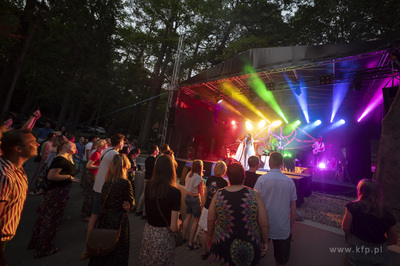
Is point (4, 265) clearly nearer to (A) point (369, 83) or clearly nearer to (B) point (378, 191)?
(B) point (378, 191)

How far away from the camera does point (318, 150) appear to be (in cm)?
1238

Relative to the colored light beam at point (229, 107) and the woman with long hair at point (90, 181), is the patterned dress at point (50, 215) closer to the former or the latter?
the woman with long hair at point (90, 181)

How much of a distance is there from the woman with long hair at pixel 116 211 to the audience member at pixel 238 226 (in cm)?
116

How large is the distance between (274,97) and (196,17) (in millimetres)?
11185

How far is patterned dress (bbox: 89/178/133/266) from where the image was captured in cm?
224

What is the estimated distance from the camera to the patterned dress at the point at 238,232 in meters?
1.86

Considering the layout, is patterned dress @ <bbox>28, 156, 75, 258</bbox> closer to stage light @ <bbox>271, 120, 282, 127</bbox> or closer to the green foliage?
the green foliage

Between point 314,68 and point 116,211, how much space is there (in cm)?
846

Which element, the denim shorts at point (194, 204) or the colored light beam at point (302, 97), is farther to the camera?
the colored light beam at point (302, 97)

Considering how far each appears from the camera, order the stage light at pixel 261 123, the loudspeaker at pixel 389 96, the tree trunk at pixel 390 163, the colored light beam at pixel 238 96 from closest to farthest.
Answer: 1. the tree trunk at pixel 390 163
2. the loudspeaker at pixel 389 96
3. the colored light beam at pixel 238 96
4. the stage light at pixel 261 123

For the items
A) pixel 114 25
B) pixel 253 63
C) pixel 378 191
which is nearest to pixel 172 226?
pixel 378 191

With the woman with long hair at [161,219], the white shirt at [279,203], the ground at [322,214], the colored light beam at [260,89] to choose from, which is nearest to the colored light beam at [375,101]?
Result: the colored light beam at [260,89]

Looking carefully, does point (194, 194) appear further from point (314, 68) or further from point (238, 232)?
point (314, 68)

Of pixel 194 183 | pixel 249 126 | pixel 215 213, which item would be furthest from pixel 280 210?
pixel 249 126
